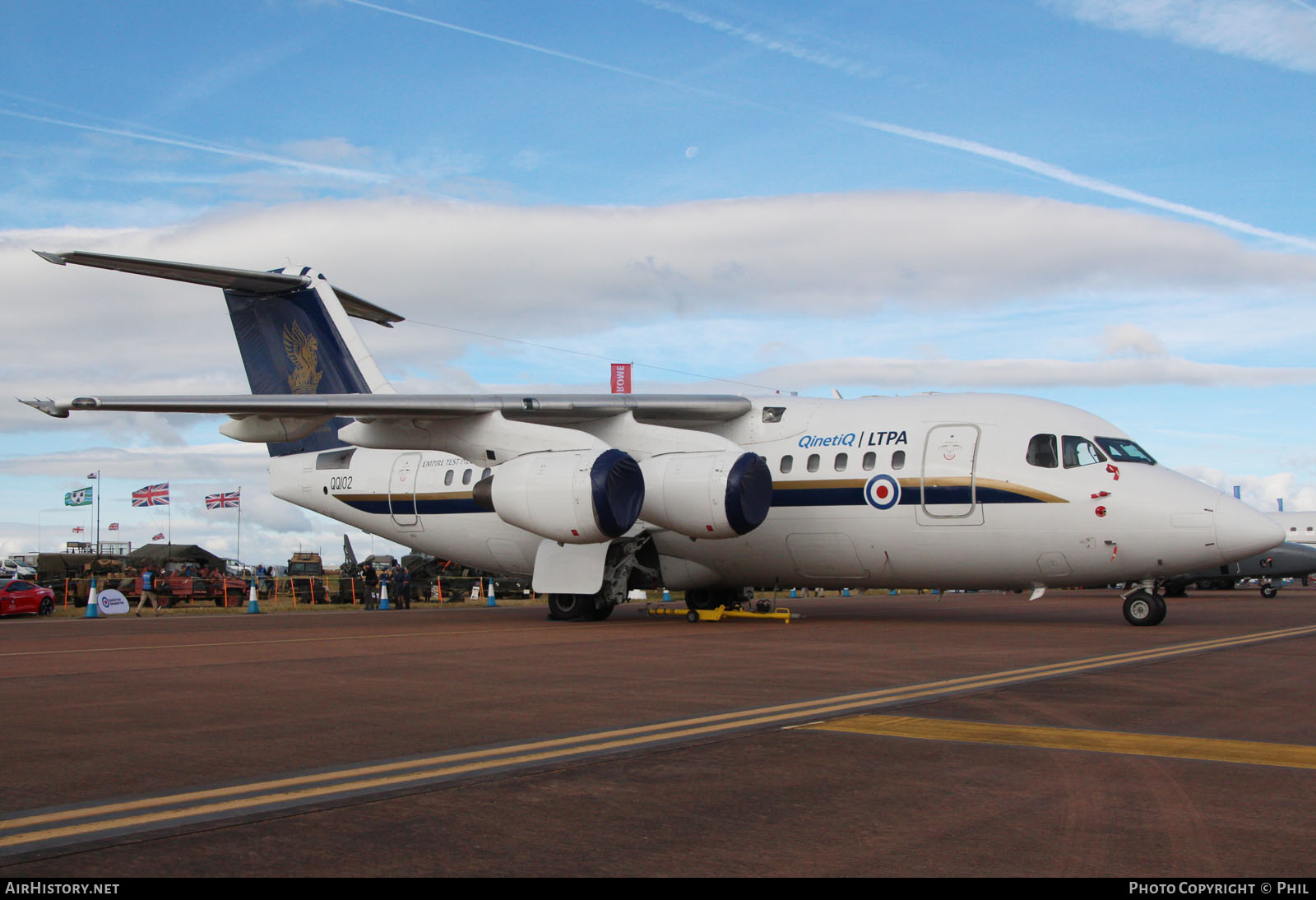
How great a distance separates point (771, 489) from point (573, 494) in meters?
3.20

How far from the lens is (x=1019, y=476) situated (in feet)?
55.9

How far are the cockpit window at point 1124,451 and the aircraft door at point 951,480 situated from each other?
186cm

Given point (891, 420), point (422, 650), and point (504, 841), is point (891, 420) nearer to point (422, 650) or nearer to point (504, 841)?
point (422, 650)

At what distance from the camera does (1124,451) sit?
17109 millimetres

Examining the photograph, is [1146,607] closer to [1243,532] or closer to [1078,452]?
[1243,532]

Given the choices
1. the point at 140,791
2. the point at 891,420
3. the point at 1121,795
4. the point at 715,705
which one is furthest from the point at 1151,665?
the point at 140,791

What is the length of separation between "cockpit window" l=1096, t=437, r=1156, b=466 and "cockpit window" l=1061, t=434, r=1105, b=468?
0.17 m

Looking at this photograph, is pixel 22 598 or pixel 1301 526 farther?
pixel 1301 526

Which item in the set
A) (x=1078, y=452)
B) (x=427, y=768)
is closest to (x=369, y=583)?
(x=1078, y=452)

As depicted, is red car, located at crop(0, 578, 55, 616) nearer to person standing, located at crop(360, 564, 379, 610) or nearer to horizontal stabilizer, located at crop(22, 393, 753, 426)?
person standing, located at crop(360, 564, 379, 610)

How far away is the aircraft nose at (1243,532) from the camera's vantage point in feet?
51.6

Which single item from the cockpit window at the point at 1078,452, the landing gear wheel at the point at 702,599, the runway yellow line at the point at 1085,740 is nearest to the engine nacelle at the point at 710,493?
the landing gear wheel at the point at 702,599

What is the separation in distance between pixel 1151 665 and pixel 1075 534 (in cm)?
567

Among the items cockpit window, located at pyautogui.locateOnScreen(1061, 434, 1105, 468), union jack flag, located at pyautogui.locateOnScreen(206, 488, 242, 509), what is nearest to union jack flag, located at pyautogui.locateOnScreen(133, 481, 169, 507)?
union jack flag, located at pyautogui.locateOnScreen(206, 488, 242, 509)
